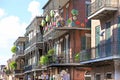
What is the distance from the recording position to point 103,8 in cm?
2492

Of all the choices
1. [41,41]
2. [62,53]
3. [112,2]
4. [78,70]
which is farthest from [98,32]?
[41,41]

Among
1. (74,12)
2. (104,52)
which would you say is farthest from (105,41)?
(74,12)

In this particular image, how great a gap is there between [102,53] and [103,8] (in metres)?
2.81

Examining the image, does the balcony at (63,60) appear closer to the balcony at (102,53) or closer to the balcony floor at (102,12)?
the balcony at (102,53)

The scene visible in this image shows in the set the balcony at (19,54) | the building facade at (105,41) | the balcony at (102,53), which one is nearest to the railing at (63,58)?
the balcony at (102,53)

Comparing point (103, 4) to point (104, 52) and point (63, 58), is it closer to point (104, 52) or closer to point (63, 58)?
point (104, 52)

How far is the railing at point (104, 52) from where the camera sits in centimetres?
2349

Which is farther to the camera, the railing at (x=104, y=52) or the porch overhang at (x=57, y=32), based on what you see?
the porch overhang at (x=57, y=32)

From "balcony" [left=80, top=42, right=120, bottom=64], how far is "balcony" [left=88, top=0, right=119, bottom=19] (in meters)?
2.11

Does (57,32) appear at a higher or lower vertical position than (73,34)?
higher

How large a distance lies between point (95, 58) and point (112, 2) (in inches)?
150

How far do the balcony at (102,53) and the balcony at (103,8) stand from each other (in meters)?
2.11

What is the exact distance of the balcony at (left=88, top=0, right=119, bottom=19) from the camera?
24.9 meters

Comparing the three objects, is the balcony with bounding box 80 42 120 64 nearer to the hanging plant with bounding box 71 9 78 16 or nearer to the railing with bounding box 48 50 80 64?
the railing with bounding box 48 50 80 64
